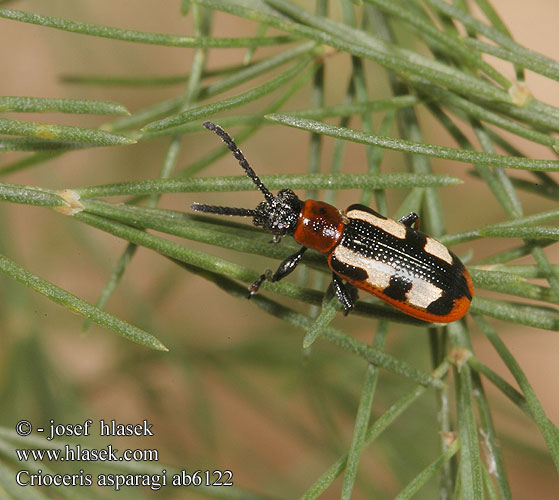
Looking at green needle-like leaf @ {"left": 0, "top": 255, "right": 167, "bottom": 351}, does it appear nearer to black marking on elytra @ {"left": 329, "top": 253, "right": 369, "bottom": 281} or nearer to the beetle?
the beetle

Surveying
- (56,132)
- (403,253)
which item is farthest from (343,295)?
(56,132)

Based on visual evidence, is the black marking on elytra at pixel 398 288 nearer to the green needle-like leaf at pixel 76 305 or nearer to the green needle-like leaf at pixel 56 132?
the green needle-like leaf at pixel 76 305

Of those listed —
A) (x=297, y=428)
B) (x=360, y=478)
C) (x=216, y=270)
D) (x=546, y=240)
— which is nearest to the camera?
(x=216, y=270)

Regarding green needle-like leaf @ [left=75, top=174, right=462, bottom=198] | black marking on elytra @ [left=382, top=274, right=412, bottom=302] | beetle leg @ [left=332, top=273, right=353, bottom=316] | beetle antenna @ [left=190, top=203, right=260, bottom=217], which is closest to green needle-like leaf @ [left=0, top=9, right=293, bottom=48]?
green needle-like leaf @ [left=75, top=174, right=462, bottom=198]

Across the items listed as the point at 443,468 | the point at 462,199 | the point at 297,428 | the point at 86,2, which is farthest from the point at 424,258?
the point at 86,2

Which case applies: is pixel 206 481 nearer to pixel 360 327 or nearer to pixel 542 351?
pixel 360 327

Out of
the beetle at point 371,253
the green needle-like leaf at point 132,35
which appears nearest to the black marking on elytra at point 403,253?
the beetle at point 371,253

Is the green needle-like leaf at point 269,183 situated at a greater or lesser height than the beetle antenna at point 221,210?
lesser
